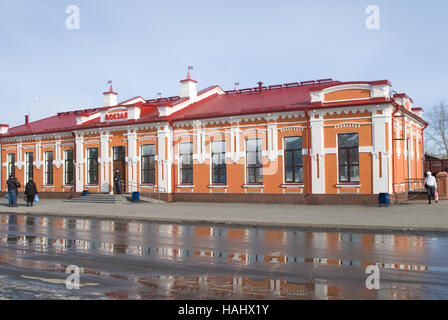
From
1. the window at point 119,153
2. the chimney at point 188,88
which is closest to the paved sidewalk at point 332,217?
the window at point 119,153

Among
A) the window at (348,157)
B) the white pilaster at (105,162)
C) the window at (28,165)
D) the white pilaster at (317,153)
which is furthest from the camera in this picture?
the window at (28,165)

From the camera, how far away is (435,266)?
7.59 meters

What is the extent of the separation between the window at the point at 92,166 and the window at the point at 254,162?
34.4 ft

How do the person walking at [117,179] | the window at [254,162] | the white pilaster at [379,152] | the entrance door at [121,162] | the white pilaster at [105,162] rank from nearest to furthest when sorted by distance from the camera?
the white pilaster at [379,152] < the window at [254,162] < the person walking at [117,179] < the entrance door at [121,162] < the white pilaster at [105,162]

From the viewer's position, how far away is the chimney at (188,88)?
89.8 feet

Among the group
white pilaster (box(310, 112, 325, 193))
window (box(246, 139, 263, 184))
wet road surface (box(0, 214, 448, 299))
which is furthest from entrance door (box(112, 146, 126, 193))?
wet road surface (box(0, 214, 448, 299))

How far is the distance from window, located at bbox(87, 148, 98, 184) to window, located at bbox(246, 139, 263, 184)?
34.4 feet

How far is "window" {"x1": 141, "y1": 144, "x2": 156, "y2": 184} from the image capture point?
2536cm

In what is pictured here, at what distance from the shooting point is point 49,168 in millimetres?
30172

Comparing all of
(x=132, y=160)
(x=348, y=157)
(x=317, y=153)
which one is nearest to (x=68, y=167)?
(x=132, y=160)

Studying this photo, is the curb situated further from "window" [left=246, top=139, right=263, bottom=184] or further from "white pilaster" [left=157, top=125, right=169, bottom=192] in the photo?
"window" [left=246, top=139, right=263, bottom=184]

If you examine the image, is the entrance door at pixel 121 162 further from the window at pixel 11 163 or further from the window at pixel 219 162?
the window at pixel 11 163
